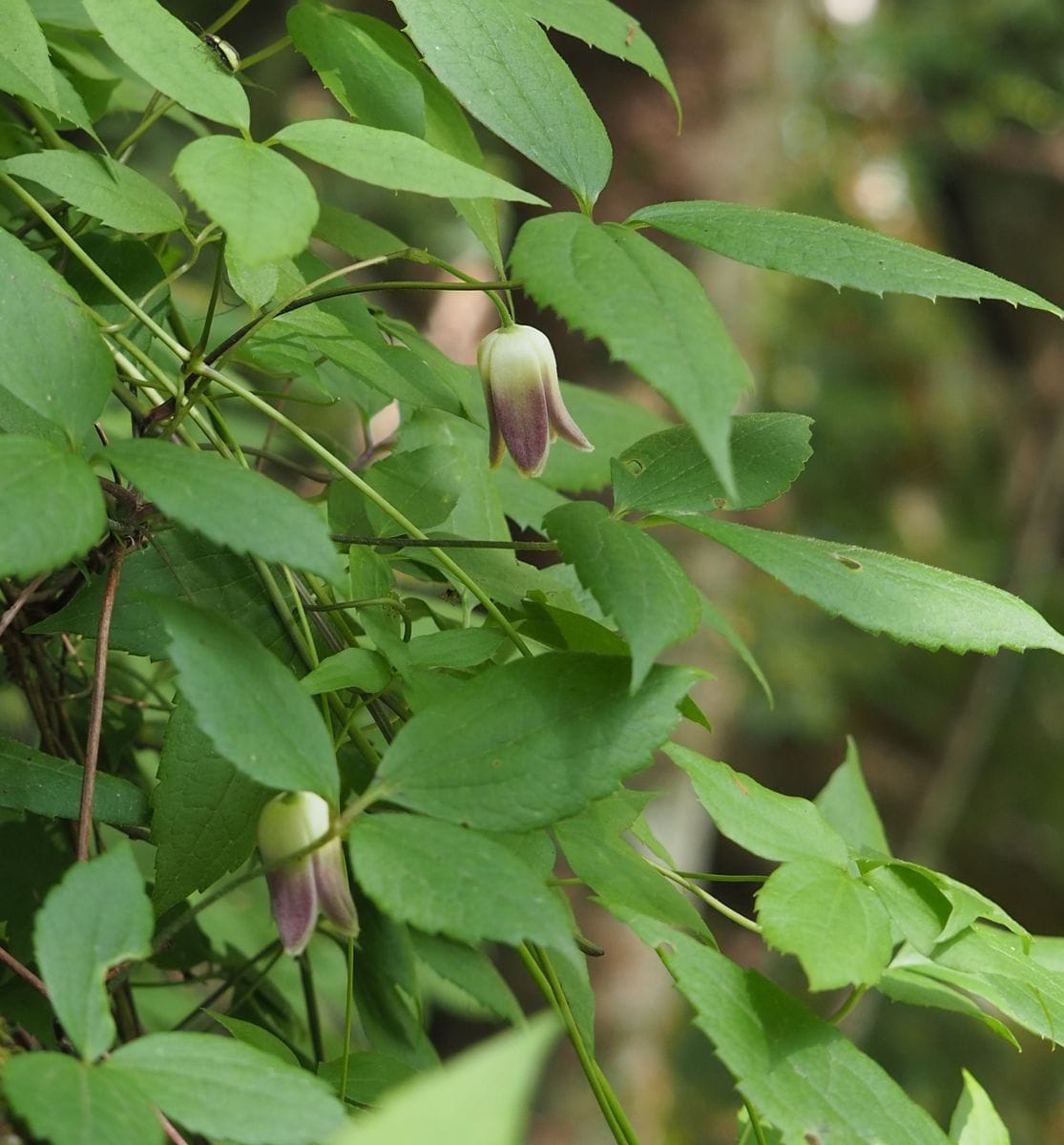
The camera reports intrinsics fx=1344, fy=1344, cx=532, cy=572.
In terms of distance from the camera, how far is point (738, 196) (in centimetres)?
223

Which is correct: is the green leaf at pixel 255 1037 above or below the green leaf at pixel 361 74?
below

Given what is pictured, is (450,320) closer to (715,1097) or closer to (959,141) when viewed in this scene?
(959,141)

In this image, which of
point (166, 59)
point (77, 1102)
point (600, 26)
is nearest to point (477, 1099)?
point (77, 1102)

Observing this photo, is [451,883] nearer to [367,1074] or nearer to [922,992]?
[367,1074]

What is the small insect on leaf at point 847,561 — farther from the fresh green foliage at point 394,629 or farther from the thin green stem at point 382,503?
the thin green stem at point 382,503

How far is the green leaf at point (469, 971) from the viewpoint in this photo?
471 mm

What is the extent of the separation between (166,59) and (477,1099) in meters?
0.34

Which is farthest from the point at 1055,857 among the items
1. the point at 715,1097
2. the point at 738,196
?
the point at 738,196

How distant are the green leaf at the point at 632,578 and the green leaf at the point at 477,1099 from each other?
16cm

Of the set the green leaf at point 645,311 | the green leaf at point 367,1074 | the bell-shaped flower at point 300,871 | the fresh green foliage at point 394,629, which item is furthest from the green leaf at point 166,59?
the green leaf at point 367,1074

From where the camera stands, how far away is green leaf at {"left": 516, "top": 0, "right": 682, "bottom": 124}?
53 cm

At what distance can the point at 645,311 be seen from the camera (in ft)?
1.18

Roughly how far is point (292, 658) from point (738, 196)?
1.91m

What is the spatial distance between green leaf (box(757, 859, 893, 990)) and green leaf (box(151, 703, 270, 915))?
0.57 feet
